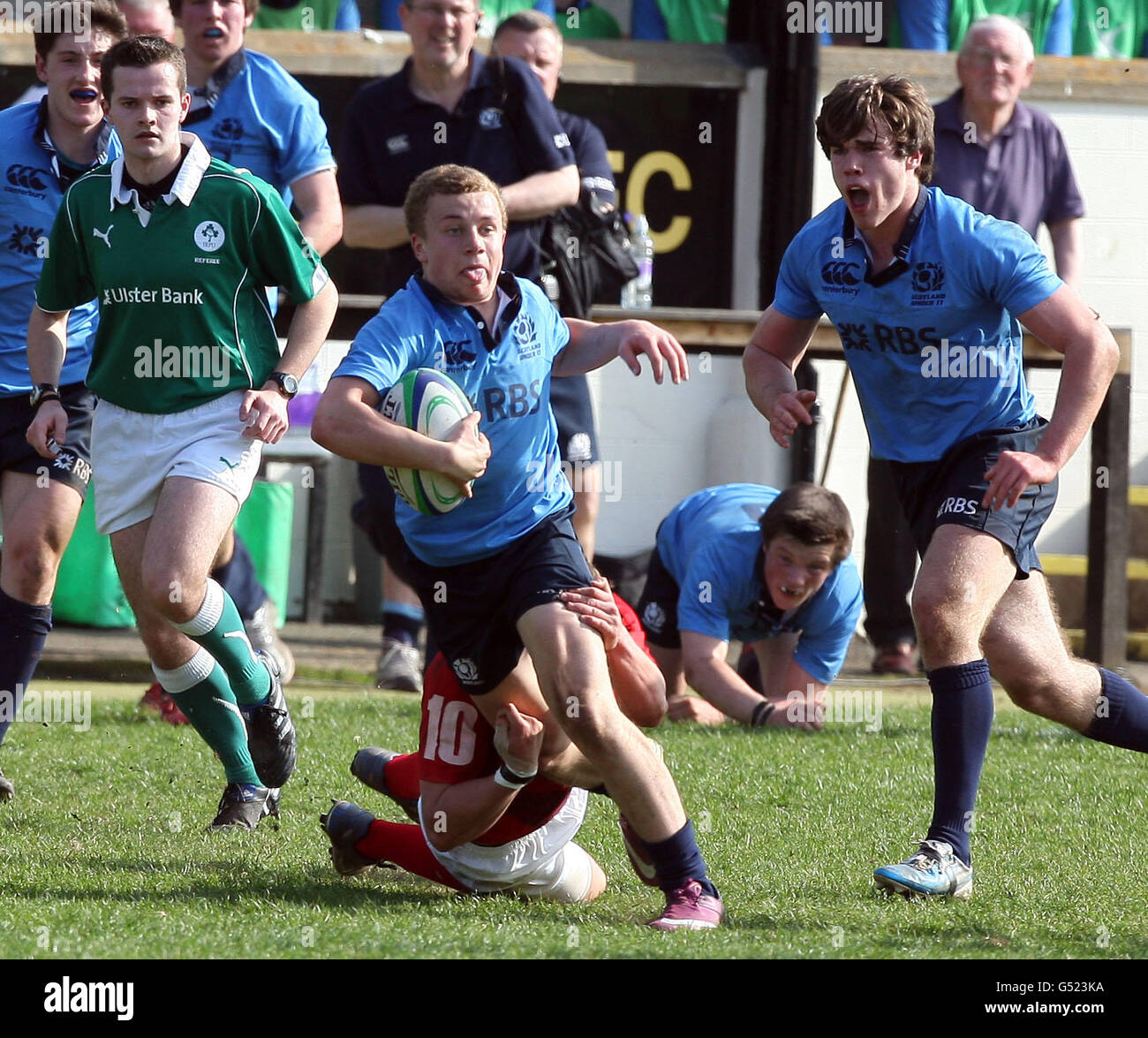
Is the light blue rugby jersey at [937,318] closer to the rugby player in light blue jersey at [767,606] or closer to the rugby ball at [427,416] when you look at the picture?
the rugby ball at [427,416]

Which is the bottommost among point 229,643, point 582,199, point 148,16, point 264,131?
point 229,643

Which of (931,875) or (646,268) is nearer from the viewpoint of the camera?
(931,875)

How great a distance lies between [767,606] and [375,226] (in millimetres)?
2000

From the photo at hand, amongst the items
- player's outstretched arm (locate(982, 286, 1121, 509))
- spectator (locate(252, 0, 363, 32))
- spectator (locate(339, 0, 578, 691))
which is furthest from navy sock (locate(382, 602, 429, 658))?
spectator (locate(252, 0, 363, 32))

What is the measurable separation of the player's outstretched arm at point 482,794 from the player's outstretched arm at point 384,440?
0.53m

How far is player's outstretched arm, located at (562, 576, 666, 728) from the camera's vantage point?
363cm

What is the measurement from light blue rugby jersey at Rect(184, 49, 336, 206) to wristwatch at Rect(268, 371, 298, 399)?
1.35m

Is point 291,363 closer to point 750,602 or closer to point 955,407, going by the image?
point 955,407

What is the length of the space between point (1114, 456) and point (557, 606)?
439cm

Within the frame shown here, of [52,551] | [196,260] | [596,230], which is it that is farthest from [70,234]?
[596,230]

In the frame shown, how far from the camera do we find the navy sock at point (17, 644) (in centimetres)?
473

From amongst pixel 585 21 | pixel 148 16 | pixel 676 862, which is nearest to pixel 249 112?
pixel 148 16

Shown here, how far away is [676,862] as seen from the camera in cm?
353
